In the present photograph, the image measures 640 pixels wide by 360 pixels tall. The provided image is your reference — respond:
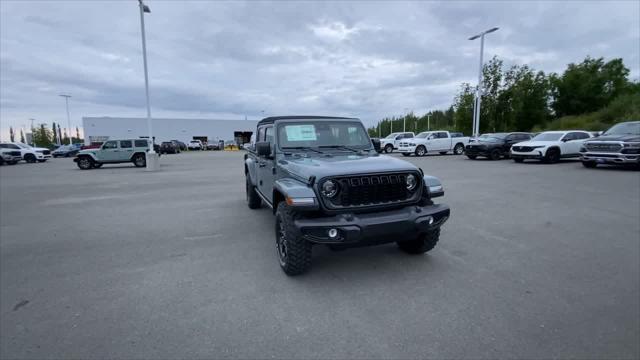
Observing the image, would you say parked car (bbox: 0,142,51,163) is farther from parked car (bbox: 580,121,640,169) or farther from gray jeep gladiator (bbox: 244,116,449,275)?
parked car (bbox: 580,121,640,169)

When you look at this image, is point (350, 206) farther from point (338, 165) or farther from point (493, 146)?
point (493, 146)

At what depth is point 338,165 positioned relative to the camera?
3.81 m

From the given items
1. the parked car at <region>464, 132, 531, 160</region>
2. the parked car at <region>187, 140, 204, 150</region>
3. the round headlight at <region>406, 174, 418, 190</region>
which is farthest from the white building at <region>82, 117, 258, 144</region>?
the round headlight at <region>406, 174, 418, 190</region>

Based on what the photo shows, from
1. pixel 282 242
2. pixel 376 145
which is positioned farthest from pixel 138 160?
pixel 282 242

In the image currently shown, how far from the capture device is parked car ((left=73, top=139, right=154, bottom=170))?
1889 centimetres

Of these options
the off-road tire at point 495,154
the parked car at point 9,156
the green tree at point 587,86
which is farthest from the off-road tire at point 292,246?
the green tree at point 587,86

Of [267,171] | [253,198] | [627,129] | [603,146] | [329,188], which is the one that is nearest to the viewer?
[329,188]

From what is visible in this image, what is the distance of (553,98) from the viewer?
43.8 metres

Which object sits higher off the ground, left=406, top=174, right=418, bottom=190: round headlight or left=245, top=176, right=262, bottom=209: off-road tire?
left=406, top=174, right=418, bottom=190: round headlight

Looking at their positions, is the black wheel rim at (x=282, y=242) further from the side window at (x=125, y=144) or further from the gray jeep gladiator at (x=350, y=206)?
the side window at (x=125, y=144)

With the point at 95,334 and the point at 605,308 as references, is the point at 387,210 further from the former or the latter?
A: the point at 95,334

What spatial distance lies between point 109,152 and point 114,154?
28 cm

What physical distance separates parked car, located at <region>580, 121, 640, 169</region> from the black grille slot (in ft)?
45.1

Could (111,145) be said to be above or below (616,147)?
above
